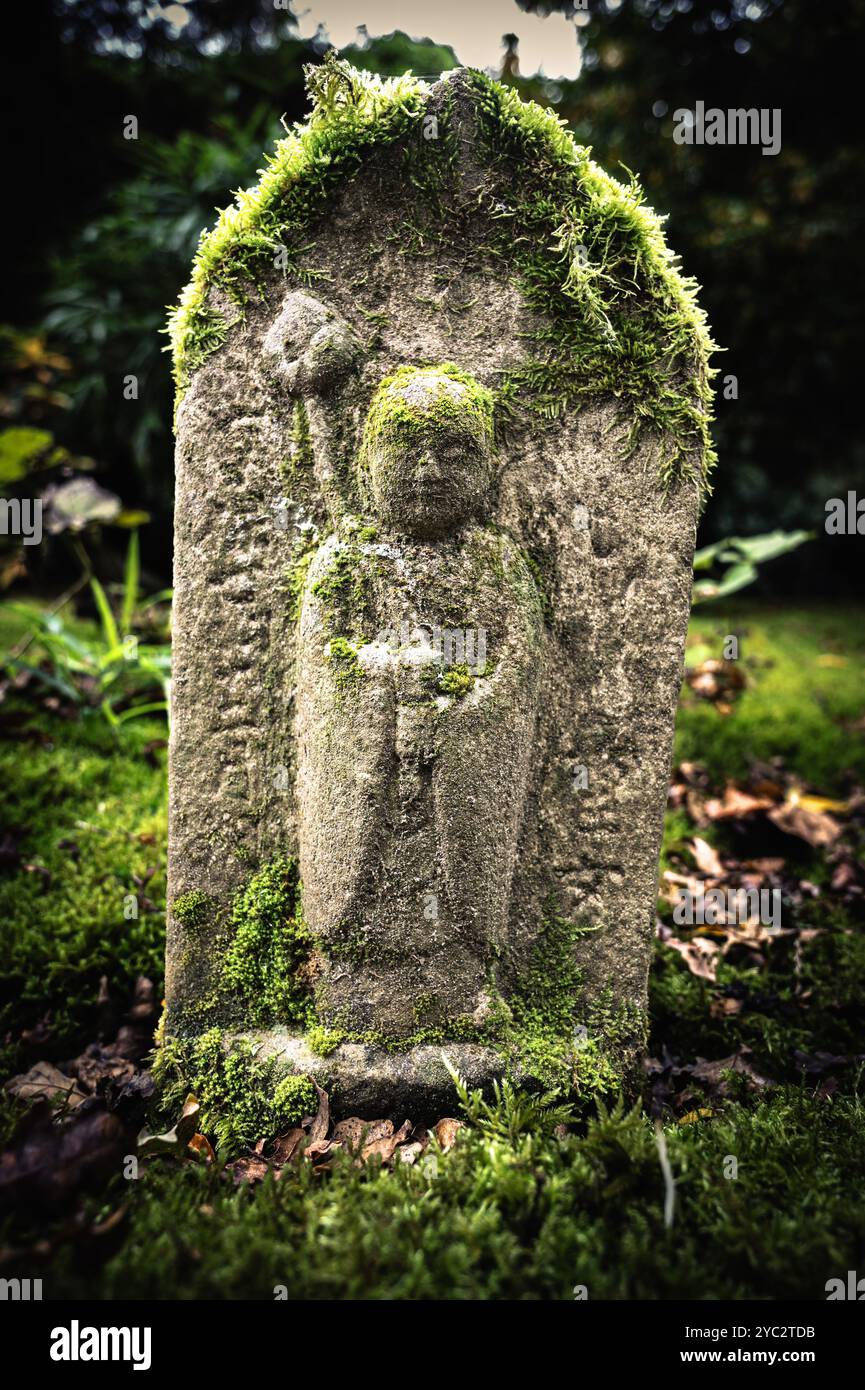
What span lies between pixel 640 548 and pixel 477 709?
65cm

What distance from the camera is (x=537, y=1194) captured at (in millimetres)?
1884

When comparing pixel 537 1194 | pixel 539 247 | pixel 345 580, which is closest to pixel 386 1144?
pixel 537 1194

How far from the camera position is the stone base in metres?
2.26

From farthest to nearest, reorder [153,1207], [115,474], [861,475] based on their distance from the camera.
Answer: [861,475] → [115,474] → [153,1207]

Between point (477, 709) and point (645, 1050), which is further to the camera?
point (645, 1050)

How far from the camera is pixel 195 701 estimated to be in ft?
8.00

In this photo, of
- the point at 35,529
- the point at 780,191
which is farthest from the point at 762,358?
the point at 35,529

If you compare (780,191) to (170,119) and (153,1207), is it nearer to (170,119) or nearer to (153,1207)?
(170,119)

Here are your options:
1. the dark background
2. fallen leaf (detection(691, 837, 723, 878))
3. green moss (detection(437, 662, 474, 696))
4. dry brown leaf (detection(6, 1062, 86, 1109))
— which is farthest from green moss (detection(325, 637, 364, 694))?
the dark background

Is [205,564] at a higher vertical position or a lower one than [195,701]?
higher

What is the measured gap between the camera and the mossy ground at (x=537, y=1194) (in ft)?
5.49

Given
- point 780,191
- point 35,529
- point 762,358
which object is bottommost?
point 35,529

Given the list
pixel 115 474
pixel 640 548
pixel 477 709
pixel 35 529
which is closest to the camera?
pixel 477 709
